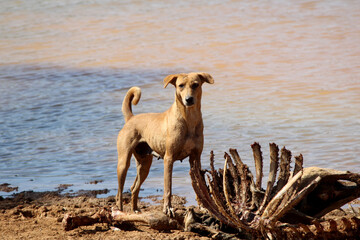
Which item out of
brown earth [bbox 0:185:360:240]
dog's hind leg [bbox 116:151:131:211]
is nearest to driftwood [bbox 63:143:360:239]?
brown earth [bbox 0:185:360:240]

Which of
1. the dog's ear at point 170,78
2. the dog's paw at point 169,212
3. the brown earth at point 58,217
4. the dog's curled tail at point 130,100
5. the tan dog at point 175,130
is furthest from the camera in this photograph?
the dog's curled tail at point 130,100

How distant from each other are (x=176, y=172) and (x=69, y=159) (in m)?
2.07

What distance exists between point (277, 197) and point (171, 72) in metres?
10.6

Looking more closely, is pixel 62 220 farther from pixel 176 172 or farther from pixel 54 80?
pixel 54 80

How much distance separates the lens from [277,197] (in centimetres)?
453

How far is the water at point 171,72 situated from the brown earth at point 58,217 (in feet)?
1.56

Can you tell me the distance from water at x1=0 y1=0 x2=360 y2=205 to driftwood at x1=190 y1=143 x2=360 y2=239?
6.50 feet

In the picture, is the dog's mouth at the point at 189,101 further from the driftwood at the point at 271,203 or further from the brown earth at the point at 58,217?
the brown earth at the point at 58,217

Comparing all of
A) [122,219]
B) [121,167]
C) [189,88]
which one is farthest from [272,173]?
[121,167]

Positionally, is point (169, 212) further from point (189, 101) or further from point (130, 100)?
point (130, 100)

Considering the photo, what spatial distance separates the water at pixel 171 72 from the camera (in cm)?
896

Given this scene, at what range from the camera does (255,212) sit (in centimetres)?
476

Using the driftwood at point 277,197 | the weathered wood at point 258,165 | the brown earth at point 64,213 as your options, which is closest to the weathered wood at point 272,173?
the driftwood at point 277,197

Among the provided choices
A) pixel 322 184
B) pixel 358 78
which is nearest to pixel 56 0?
pixel 358 78
